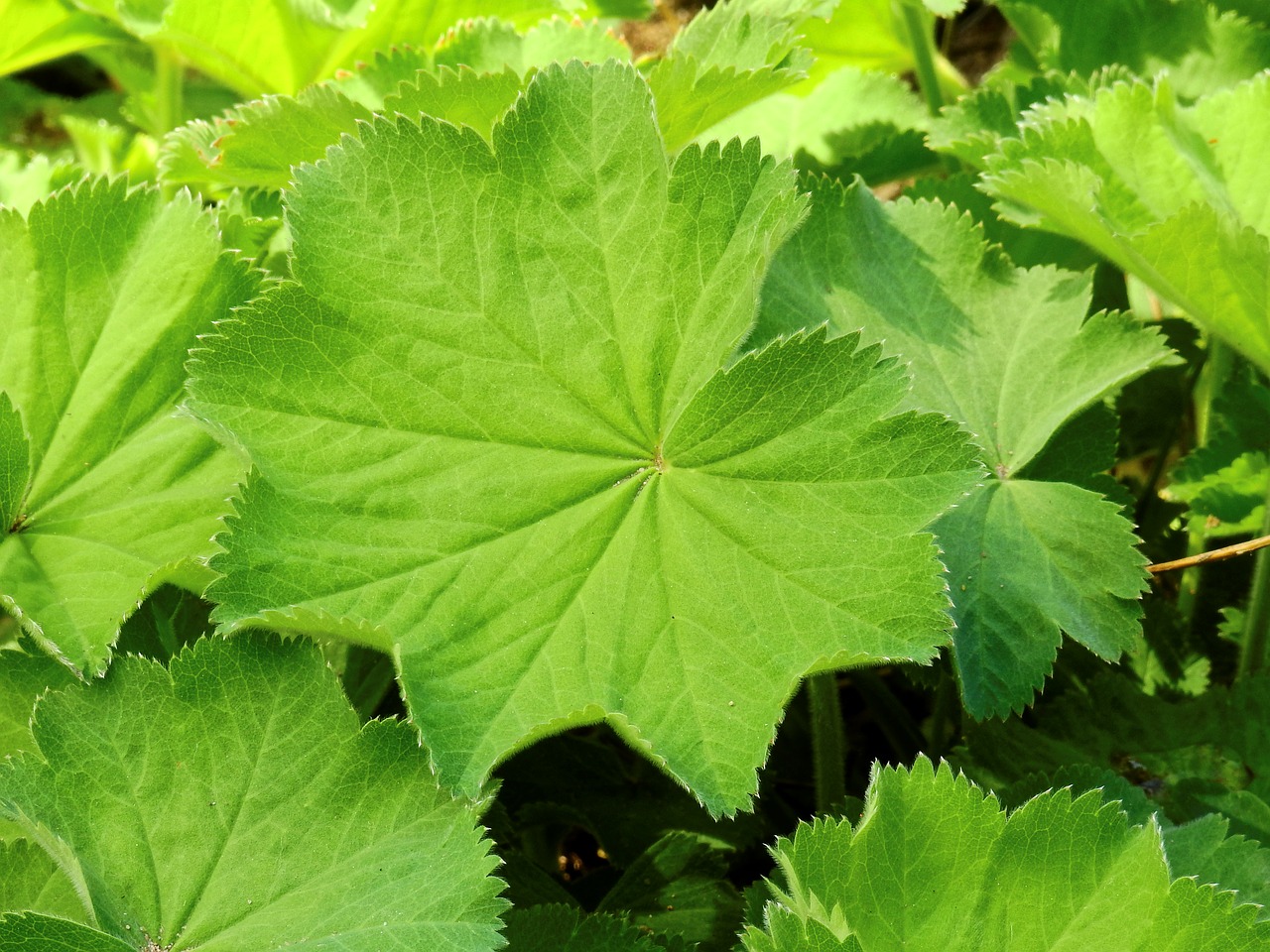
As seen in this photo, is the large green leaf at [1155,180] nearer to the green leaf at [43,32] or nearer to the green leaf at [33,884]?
the green leaf at [33,884]

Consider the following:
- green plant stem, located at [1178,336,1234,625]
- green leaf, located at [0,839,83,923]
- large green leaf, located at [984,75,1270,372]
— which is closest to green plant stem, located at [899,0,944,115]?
large green leaf, located at [984,75,1270,372]

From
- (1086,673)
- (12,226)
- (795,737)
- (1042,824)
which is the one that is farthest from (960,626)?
(12,226)

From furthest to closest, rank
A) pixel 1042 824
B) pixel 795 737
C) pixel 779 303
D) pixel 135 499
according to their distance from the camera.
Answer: pixel 795 737 < pixel 779 303 < pixel 135 499 < pixel 1042 824

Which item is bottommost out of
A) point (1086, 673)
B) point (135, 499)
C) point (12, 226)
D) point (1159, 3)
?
point (1086, 673)

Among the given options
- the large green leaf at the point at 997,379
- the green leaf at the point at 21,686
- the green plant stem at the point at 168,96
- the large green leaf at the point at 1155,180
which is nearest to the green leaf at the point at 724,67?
the large green leaf at the point at 997,379

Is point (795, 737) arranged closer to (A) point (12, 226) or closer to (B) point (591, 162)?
(B) point (591, 162)

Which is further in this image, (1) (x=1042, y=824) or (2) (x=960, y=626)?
(2) (x=960, y=626)

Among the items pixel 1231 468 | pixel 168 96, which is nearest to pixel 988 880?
pixel 1231 468

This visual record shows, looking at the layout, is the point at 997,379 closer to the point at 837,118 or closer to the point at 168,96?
the point at 837,118

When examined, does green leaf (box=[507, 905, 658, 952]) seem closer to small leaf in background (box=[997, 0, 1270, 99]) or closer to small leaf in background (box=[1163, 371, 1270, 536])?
small leaf in background (box=[1163, 371, 1270, 536])
